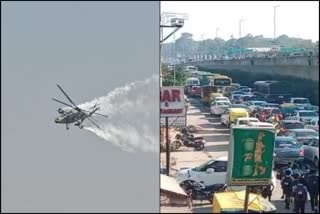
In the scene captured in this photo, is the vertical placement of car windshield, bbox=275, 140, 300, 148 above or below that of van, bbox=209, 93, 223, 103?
below

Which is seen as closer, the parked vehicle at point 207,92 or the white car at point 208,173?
the white car at point 208,173

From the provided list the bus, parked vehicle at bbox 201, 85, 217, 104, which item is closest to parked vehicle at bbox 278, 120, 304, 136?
the bus

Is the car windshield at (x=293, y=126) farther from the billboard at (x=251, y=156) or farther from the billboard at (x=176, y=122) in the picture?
the billboard at (x=251, y=156)

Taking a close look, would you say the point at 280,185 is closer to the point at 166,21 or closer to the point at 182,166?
the point at 182,166

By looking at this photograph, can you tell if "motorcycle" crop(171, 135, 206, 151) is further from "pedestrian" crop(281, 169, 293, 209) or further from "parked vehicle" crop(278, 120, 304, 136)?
"parked vehicle" crop(278, 120, 304, 136)

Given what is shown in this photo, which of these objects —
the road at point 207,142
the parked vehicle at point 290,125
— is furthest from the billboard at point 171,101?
the parked vehicle at point 290,125

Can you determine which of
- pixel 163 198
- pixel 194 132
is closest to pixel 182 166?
pixel 194 132
